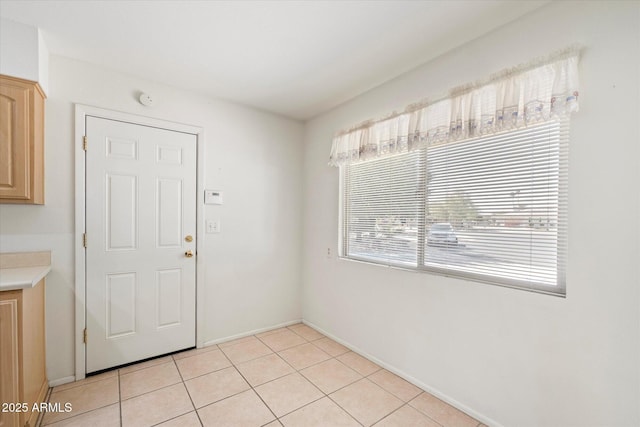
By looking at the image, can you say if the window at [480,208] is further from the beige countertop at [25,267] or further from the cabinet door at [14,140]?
the cabinet door at [14,140]

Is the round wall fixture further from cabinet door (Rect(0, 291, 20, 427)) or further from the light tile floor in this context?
the light tile floor

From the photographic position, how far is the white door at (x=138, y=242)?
2279mm

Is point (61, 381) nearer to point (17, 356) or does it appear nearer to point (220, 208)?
point (17, 356)

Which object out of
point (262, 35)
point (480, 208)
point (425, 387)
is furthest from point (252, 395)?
point (262, 35)

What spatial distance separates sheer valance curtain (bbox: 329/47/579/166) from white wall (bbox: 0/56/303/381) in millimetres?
1268

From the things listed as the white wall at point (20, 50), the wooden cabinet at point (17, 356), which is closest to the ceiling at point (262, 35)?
the white wall at point (20, 50)

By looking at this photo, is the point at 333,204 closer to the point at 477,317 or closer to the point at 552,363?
the point at 477,317

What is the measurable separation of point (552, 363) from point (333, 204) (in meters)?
2.12

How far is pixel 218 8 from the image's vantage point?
1646 millimetres

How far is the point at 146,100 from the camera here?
8.03 ft

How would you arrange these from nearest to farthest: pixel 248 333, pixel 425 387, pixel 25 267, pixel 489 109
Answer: pixel 489 109, pixel 25 267, pixel 425 387, pixel 248 333

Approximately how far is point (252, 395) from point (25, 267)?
1885 mm

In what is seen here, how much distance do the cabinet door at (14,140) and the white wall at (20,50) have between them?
0.30ft

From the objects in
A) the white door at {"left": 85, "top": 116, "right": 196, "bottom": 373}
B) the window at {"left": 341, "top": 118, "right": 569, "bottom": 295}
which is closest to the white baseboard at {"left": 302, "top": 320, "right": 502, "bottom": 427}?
the window at {"left": 341, "top": 118, "right": 569, "bottom": 295}
